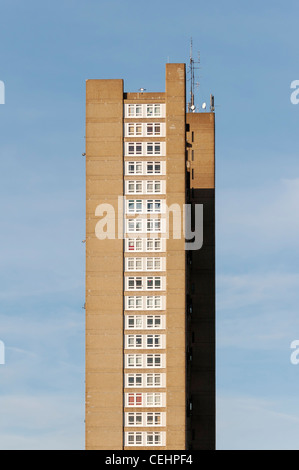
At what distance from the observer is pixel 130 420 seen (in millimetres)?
173750

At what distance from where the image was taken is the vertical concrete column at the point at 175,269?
6865 inches

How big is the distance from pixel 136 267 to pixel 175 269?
515 centimetres

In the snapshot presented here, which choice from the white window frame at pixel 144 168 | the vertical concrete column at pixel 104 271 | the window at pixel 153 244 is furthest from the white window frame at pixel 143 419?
the white window frame at pixel 144 168

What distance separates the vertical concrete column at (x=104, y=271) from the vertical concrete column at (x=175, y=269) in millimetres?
6346

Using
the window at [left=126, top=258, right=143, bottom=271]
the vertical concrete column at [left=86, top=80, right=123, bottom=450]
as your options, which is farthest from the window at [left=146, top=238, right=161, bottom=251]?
the vertical concrete column at [left=86, top=80, right=123, bottom=450]

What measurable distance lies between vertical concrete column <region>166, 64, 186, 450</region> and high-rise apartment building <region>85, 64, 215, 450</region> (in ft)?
0.43

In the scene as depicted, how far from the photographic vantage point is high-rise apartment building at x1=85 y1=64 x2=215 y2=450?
173875mm

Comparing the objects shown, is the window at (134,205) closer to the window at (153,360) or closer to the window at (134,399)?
the window at (153,360)

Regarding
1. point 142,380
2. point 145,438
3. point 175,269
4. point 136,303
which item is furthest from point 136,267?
point 145,438

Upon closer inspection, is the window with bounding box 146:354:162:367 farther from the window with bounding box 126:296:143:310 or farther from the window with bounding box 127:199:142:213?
the window with bounding box 127:199:142:213

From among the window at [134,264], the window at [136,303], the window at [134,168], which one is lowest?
the window at [136,303]
